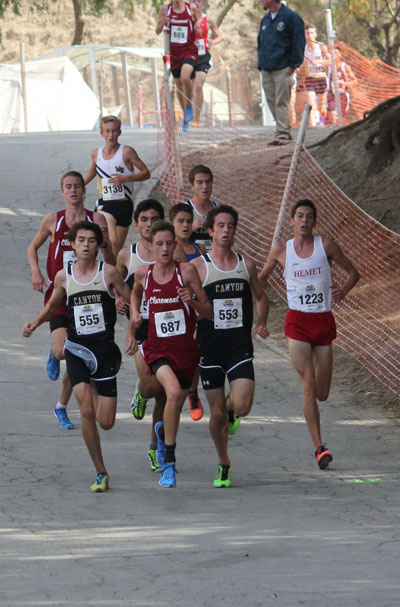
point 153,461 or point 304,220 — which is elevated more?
point 304,220

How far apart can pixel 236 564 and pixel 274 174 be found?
10.7 m

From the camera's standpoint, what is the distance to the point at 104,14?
51625 millimetres

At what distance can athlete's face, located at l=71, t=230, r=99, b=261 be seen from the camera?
7523 millimetres

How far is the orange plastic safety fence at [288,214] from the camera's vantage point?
36.2ft

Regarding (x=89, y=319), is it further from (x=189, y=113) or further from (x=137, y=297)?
(x=189, y=113)

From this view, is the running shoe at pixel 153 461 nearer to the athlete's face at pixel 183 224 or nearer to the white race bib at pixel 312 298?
the white race bib at pixel 312 298

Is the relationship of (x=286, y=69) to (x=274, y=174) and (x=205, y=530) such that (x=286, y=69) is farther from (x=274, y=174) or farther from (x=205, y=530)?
(x=205, y=530)

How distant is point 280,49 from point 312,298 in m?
9.20

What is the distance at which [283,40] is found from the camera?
16.4 meters

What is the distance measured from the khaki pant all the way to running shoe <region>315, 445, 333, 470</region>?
9.84m

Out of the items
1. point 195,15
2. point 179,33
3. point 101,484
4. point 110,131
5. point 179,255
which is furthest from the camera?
point 195,15

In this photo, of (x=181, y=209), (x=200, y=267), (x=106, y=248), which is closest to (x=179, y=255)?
(x=181, y=209)

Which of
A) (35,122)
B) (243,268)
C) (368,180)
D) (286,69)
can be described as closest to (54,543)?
(243,268)

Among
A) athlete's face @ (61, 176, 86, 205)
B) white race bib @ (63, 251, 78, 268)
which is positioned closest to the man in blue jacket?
athlete's face @ (61, 176, 86, 205)
